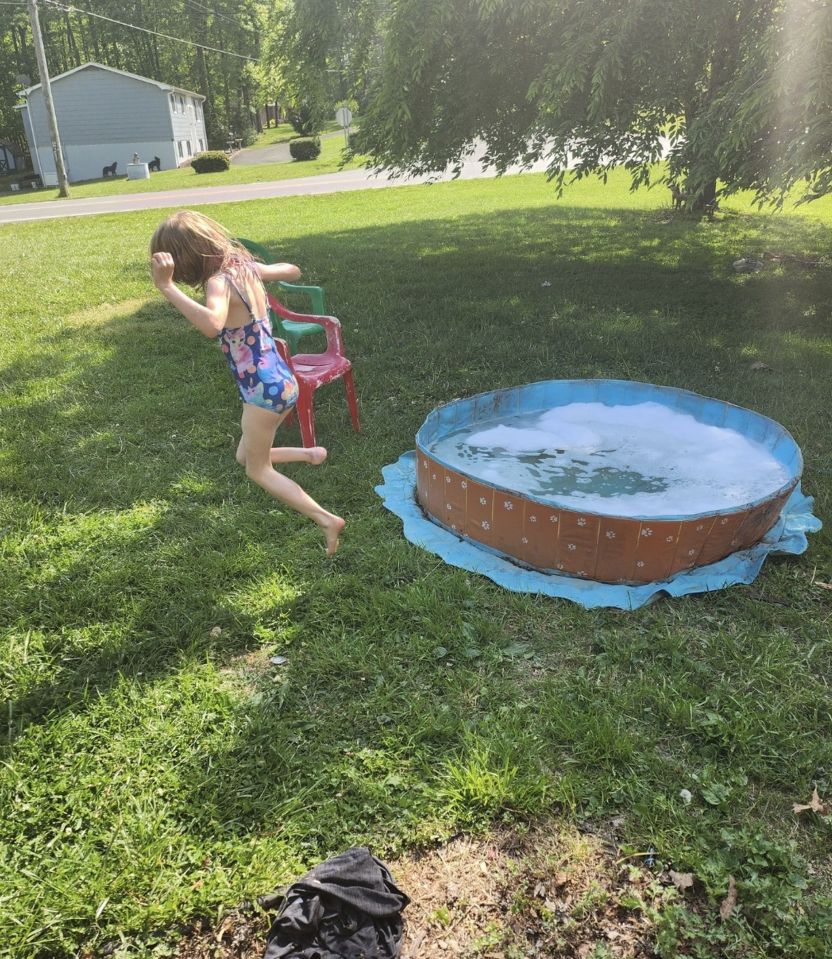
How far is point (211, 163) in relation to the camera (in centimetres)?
2927

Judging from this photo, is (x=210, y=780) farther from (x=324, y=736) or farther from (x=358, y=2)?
(x=358, y=2)

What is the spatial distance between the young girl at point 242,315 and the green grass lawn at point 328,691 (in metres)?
0.48

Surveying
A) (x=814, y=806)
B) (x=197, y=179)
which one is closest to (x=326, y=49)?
(x=814, y=806)

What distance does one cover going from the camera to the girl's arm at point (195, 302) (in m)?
2.40

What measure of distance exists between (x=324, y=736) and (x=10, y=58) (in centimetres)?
5655

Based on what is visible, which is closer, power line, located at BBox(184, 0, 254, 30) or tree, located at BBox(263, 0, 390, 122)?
tree, located at BBox(263, 0, 390, 122)

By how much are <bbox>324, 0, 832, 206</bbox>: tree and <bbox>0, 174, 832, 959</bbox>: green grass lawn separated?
206 cm

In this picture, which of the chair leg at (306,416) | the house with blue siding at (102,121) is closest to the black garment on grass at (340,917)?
the chair leg at (306,416)

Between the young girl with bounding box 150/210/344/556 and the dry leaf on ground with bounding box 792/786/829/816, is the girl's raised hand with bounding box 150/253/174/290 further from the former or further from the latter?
the dry leaf on ground with bounding box 792/786/829/816

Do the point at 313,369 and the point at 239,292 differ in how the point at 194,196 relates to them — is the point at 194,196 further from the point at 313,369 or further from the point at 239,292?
the point at 239,292

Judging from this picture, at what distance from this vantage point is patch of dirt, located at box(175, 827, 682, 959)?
175cm

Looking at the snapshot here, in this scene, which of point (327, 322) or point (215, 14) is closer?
point (327, 322)

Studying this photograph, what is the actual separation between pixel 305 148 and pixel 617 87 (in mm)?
27751

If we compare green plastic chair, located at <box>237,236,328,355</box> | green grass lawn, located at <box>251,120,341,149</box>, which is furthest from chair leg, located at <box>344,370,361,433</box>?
green grass lawn, located at <box>251,120,341,149</box>
